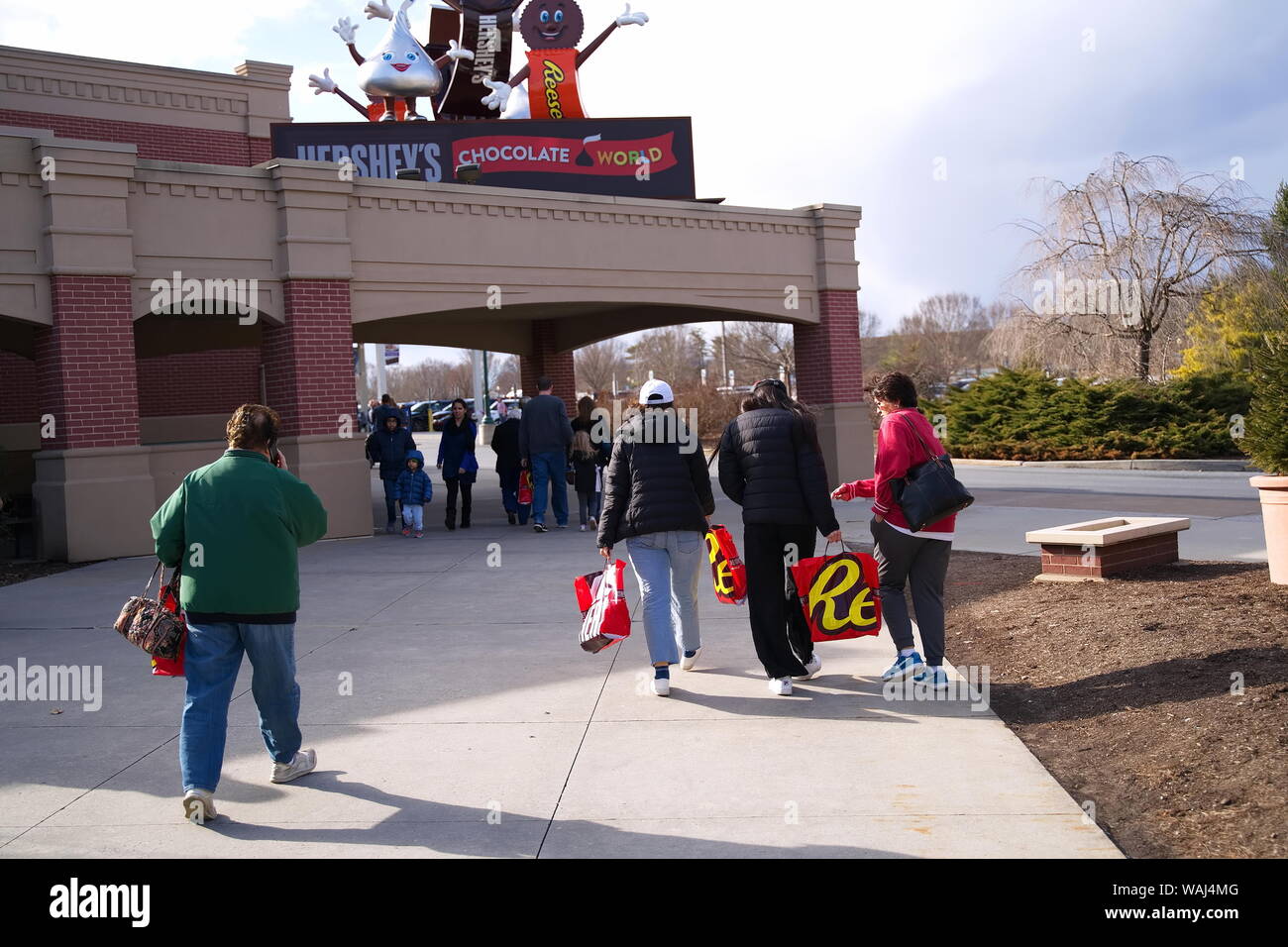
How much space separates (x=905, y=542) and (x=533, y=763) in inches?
97.5

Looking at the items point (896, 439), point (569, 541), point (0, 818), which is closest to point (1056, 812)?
point (896, 439)

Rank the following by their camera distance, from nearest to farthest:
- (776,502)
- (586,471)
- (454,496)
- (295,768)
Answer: (295,768) → (776,502) → (586,471) → (454,496)

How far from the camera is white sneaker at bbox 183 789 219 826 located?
4.70 metres

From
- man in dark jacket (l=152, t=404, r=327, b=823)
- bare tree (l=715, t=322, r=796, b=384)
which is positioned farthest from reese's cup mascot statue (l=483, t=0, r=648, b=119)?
bare tree (l=715, t=322, r=796, b=384)

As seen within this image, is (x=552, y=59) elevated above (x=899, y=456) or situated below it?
above

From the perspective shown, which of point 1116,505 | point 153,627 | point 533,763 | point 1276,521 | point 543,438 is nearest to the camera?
point 153,627

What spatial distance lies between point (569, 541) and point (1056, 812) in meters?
9.20

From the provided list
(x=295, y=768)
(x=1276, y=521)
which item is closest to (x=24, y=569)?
(x=295, y=768)

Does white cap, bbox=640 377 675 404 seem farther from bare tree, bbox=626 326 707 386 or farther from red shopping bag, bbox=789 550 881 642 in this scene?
bare tree, bbox=626 326 707 386

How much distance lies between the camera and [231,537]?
16.0ft

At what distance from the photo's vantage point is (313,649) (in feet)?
26.6

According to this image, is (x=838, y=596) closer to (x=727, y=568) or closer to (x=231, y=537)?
(x=727, y=568)

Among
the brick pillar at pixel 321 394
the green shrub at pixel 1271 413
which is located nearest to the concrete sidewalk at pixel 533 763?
the green shrub at pixel 1271 413

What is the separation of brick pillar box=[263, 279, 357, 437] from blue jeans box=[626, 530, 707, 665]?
8.10 meters
